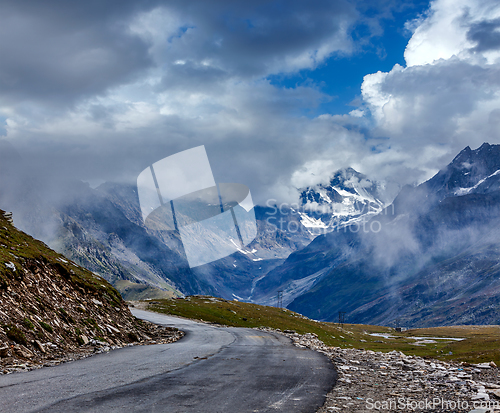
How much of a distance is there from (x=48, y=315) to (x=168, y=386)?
1542 cm

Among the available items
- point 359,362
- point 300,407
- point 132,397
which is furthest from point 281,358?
point 132,397

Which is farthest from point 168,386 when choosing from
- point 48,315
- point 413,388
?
point 48,315

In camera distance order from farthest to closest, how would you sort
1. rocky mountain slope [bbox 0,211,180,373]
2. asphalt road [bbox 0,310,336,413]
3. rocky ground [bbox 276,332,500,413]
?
rocky mountain slope [bbox 0,211,180,373] < rocky ground [bbox 276,332,500,413] < asphalt road [bbox 0,310,336,413]

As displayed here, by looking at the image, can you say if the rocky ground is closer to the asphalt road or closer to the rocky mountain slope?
the asphalt road

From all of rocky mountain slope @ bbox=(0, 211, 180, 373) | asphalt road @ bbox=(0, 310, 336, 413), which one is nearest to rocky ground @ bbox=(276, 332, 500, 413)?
asphalt road @ bbox=(0, 310, 336, 413)

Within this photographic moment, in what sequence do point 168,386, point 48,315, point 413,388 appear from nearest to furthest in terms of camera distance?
1. point 168,386
2. point 413,388
3. point 48,315

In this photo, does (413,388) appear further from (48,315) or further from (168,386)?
(48,315)

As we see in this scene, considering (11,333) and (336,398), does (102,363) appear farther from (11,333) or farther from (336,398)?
(336,398)

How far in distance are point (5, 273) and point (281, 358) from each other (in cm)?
1923

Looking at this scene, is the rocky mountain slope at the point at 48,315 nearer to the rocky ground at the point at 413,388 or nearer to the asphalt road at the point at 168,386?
the asphalt road at the point at 168,386

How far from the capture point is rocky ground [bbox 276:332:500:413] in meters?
12.6

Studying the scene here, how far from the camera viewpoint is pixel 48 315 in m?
25.1

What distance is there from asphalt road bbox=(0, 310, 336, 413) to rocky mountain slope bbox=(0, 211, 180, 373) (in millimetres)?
2847

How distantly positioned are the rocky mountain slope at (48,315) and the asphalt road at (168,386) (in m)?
2.85
